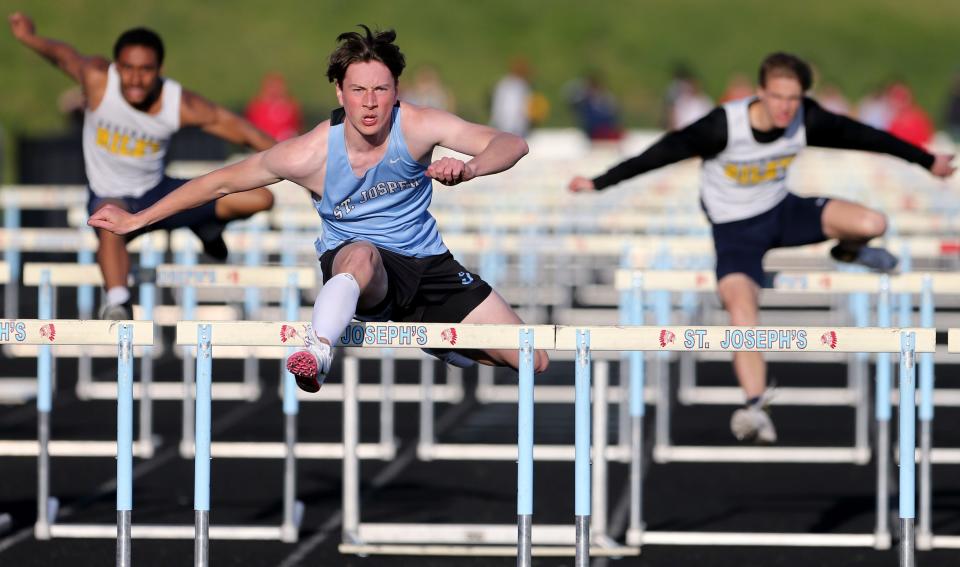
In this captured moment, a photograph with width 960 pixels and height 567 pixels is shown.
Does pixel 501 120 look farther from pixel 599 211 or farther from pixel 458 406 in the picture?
pixel 458 406

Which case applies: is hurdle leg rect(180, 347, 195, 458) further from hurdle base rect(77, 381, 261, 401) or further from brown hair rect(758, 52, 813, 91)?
brown hair rect(758, 52, 813, 91)

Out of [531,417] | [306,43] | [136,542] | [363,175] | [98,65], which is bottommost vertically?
[136,542]

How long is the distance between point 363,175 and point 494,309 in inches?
30.0

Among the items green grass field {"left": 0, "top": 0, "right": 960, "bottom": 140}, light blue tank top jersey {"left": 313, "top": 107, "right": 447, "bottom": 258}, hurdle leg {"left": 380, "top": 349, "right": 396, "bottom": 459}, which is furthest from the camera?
green grass field {"left": 0, "top": 0, "right": 960, "bottom": 140}

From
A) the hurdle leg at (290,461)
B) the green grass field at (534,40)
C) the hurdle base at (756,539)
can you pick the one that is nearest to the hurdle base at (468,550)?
the hurdle base at (756,539)

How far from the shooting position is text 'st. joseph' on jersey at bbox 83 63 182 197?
9.20 meters

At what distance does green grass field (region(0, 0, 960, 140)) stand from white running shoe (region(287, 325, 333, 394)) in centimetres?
3950

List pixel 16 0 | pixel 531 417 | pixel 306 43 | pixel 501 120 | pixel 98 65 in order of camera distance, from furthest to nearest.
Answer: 1. pixel 306 43
2. pixel 16 0
3. pixel 501 120
4. pixel 98 65
5. pixel 531 417

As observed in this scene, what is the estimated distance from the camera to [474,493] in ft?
31.2

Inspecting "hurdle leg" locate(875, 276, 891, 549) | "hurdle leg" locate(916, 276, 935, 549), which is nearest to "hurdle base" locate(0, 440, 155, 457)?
"hurdle leg" locate(875, 276, 891, 549)

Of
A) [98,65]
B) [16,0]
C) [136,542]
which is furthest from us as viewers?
[16,0]

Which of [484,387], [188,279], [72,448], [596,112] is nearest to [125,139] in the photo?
[188,279]

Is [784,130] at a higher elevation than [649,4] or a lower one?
lower

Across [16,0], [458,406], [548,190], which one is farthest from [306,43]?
[458,406]
